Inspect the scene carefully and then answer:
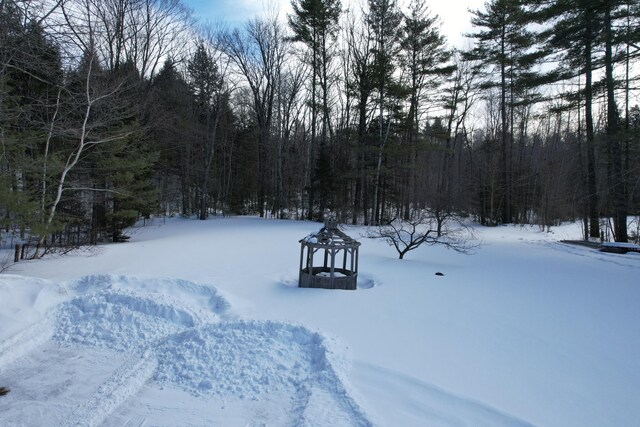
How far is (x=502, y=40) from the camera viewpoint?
20516 mm

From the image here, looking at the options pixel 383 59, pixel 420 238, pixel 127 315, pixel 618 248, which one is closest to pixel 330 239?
pixel 127 315

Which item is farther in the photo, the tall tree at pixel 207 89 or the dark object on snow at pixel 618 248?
the tall tree at pixel 207 89

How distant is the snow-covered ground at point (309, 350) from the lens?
2.87m

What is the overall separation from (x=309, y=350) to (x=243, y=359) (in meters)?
0.75

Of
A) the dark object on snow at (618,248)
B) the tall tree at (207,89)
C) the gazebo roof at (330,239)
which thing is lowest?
the dark object on snow at (618,248)

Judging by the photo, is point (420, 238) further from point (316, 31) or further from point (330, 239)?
point (316, 31)

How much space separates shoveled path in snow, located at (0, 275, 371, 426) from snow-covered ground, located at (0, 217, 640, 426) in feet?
0.05

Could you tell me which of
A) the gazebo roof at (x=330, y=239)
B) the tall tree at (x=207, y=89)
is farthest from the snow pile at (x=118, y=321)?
the tall tree at (x=207, y=89)

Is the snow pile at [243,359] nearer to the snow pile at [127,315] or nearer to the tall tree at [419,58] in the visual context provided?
the snow pile at [127,315]

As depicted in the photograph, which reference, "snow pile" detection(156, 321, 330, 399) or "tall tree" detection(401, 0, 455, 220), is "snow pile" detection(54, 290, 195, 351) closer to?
"snow pile" detection(156, 321, 330, 399)

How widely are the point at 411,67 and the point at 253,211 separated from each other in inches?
621

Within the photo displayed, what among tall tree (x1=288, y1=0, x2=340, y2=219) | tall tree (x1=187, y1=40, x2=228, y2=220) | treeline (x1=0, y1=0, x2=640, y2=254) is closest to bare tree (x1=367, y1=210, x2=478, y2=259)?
treeline (x1=0, y1=0, x2=640, y2=254)

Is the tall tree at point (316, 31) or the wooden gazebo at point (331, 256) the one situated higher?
the tall tree at point (316, 31)

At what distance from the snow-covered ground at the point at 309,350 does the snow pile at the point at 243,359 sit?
0.06 feet
